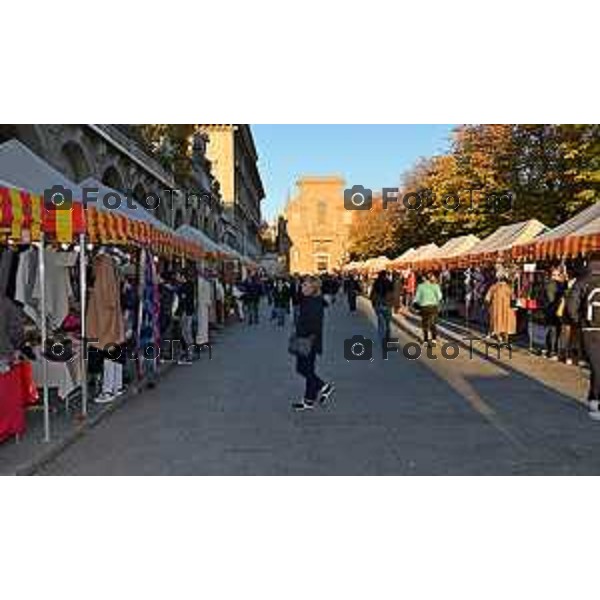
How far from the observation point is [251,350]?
18.3 m

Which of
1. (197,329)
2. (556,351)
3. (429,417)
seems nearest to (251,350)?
(197,329)

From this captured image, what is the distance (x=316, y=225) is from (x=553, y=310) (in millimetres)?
113474

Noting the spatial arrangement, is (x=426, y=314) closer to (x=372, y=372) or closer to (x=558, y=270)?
(x=558, y=270)

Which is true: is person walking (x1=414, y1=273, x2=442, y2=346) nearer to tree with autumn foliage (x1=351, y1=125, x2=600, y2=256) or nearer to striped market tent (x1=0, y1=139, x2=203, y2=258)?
tree with autumn foliage (x1=351, y1=125, x2=600, y2=256)

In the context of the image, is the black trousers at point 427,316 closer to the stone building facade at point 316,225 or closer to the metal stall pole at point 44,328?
the metal stall pole at point 44,328

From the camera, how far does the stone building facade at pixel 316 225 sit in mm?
125062

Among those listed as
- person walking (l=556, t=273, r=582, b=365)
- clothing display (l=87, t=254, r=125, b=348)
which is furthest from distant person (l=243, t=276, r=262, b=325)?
clothing display (l=87, t=254, r=125, b=348)

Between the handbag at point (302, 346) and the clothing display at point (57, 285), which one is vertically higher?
the clothing display at point (57, 285)

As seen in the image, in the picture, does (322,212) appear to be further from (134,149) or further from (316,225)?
(134,149)

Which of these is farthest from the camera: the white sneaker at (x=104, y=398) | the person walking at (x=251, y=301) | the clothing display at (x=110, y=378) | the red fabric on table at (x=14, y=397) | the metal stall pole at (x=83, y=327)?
the person walking at (x=251, y=301)

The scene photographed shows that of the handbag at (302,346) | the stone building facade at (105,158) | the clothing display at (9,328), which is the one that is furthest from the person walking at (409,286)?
the clothing display at (9,328)

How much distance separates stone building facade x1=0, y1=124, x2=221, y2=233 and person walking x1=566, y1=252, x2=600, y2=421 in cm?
1212

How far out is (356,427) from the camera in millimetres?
8938

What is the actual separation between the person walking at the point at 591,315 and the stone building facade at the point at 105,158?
12.1 m
